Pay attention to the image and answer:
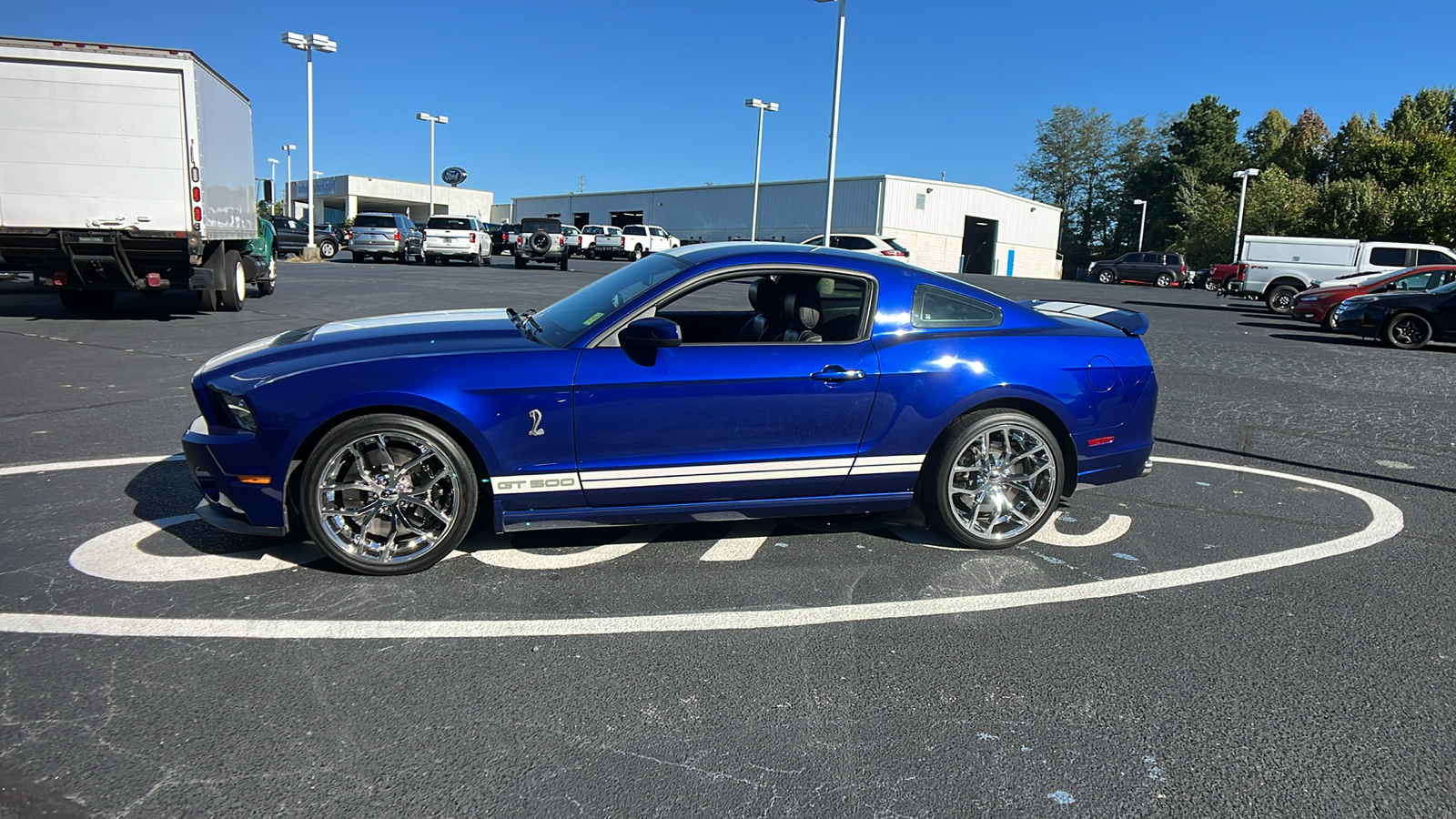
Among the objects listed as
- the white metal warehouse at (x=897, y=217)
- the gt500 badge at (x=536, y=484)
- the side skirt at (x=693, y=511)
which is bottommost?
the side skirt at (x=693, y=511)

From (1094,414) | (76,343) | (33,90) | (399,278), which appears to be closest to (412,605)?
(1094,414)

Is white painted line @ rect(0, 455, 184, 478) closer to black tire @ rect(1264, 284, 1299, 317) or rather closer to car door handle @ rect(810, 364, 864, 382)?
car door handle @ rect(810, 364, 864, 382)

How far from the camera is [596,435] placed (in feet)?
12.5

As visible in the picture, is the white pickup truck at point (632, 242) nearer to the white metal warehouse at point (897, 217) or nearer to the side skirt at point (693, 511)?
the white metal warehouse at point (897, 217)

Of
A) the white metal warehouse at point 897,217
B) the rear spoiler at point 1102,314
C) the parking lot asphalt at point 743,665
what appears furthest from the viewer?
the white metal warehouse at point 897,217

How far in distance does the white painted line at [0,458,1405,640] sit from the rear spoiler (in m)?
1.33

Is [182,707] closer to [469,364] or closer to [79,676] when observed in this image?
[79,676]

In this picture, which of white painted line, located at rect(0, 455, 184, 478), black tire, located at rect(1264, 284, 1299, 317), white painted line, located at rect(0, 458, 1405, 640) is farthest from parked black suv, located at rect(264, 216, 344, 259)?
white painted line, located at rect(0, 458, 1405, 640)

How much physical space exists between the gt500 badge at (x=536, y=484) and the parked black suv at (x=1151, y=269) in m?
44.3

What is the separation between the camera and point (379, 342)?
3.91 m

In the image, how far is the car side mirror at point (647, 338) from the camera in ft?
12.4

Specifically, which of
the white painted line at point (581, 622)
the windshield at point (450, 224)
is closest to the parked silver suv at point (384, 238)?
the windshield at point (450, 224)

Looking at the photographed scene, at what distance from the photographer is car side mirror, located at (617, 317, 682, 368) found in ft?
12.4

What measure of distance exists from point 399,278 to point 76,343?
12069 millimetres
